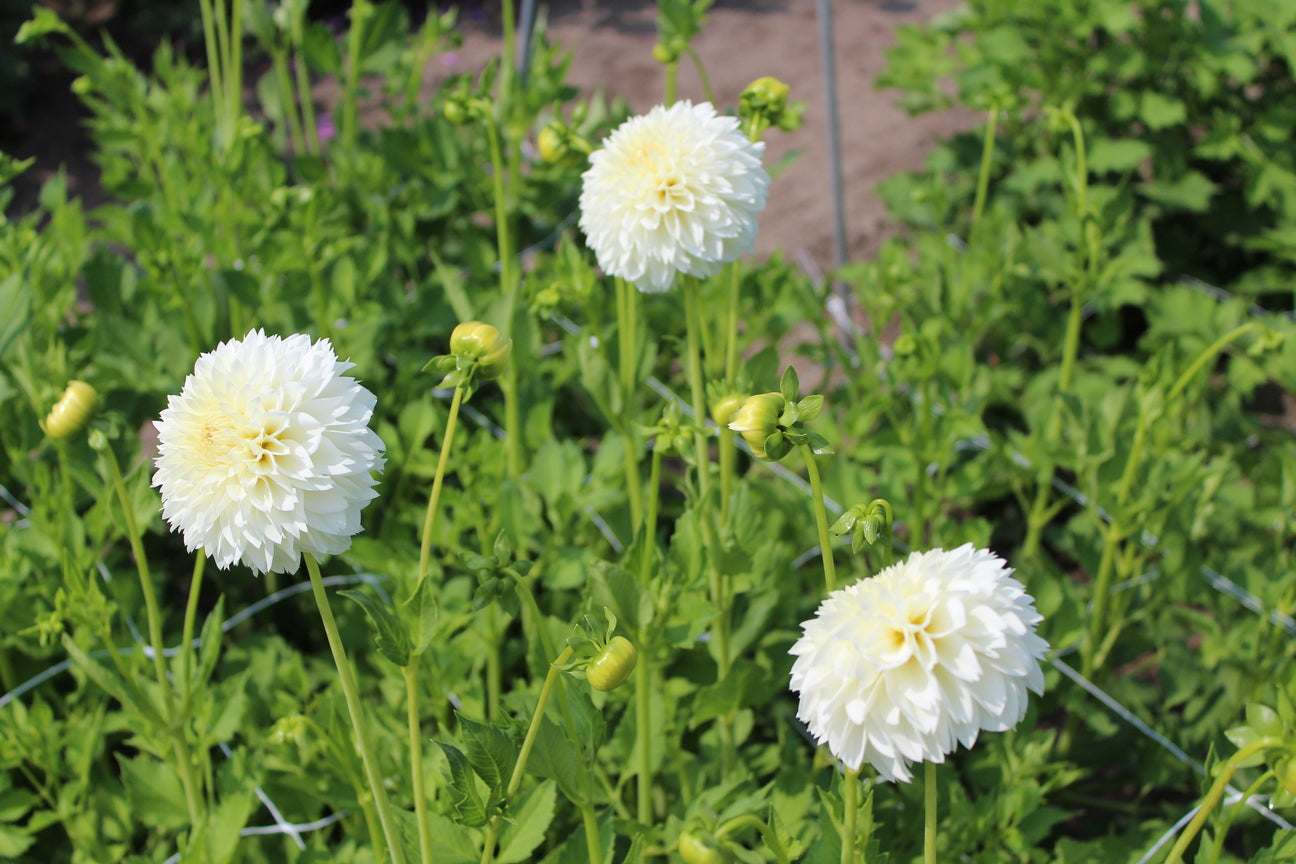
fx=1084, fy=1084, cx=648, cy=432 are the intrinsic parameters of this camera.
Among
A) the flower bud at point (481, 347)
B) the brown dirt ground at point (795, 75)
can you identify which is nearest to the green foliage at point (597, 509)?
the flower bud at point (481, 347)

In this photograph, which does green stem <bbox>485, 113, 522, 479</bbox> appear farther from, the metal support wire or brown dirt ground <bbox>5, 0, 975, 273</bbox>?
brown dirt ground <bbox>5, 0, 975, 273</bbox>

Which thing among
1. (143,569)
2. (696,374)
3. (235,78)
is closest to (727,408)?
(696,374)

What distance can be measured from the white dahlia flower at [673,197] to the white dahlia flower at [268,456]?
0.42 m

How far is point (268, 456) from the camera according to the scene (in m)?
0.90

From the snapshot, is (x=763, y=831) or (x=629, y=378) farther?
(x=629, y=378)

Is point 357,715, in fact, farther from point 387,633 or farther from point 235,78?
point 235,78

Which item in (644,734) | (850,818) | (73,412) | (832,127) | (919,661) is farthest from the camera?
(832,127)

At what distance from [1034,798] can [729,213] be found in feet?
2.63

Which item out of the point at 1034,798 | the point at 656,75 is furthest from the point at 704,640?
the point at 656,75

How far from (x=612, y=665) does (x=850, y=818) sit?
25 centimetres

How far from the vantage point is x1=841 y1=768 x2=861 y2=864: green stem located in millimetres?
913

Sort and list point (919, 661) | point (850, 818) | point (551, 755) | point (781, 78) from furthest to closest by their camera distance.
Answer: point (781, 78) < point (551, 755) < point (850, 818) < point (919, 661)

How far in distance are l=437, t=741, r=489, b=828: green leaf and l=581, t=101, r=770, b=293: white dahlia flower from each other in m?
0.56

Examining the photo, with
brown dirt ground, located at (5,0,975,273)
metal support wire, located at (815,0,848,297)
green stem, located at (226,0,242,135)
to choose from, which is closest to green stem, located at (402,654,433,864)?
green stem, located at (226,0,242,135)
